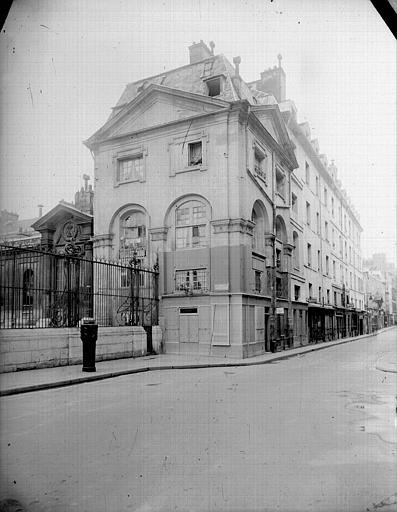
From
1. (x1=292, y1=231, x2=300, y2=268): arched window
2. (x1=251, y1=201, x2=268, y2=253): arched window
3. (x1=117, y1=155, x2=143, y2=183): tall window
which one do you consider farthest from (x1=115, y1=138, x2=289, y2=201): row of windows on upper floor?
(x1=292, y1=231, x2=300, y2=268): arched window

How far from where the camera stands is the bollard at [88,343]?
12594mm

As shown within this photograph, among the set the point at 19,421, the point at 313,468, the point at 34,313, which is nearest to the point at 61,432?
the point at 19,421

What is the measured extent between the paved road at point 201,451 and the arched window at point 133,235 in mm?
13071

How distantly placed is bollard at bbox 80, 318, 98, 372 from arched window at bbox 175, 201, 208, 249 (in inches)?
326

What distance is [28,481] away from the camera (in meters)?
4.02

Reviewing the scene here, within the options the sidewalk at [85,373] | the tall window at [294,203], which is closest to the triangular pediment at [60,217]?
the sidewalk at [85,373]

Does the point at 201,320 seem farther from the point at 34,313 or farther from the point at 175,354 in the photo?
the point at 34,313

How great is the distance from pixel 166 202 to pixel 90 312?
19.8 ft

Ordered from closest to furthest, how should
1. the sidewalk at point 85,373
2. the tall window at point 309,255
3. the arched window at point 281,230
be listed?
1. the sidewalk at point 85,373
2. the arched window at point 281,230
3. the tall window at point 309,255

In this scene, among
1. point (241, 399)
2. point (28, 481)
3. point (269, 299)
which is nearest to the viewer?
point (28, 481)

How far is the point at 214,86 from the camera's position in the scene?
2152 centimetres

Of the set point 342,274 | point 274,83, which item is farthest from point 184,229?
point 342,274

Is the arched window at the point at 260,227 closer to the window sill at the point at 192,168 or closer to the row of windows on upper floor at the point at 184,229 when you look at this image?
the row of windows on upper floor at the point at 184,229

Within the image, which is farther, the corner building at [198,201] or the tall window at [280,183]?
the tall window at [280,183]
